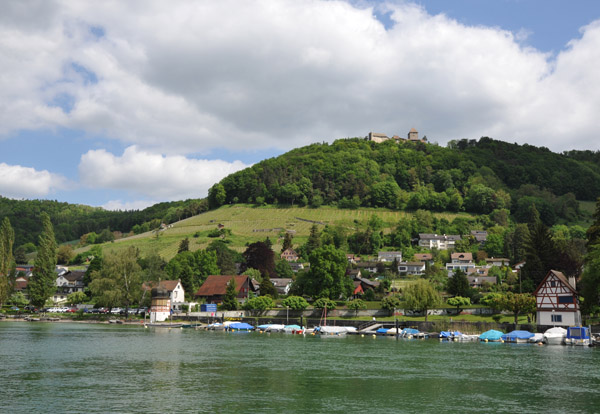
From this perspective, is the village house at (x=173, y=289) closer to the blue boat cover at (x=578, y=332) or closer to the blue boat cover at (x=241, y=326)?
the blue boat cover at (x=241, y=326)

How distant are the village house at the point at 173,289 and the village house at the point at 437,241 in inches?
3597

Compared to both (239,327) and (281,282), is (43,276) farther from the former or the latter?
(281,282)

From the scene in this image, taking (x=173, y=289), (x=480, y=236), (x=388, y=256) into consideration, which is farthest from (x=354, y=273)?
(x=480, y=236)

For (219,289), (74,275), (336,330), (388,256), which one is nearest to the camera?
(336,330)

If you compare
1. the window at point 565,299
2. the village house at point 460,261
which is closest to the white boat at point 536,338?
the window at point 565,299

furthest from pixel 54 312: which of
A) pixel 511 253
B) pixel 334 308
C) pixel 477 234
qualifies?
pixel 477 234

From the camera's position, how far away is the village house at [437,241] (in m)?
174

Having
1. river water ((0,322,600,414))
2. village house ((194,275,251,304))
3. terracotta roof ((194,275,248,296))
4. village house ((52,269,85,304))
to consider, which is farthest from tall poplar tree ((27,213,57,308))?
river water ((0,322,600,414))

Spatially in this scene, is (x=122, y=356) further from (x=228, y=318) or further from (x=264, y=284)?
(x=264, y=284)

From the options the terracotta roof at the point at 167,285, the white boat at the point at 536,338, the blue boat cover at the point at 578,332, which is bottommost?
the white boat at the point at 536,338

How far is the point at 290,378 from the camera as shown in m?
37.0

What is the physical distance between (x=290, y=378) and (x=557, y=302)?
159 ft

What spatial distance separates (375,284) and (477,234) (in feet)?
246

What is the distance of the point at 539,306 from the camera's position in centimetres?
7219
